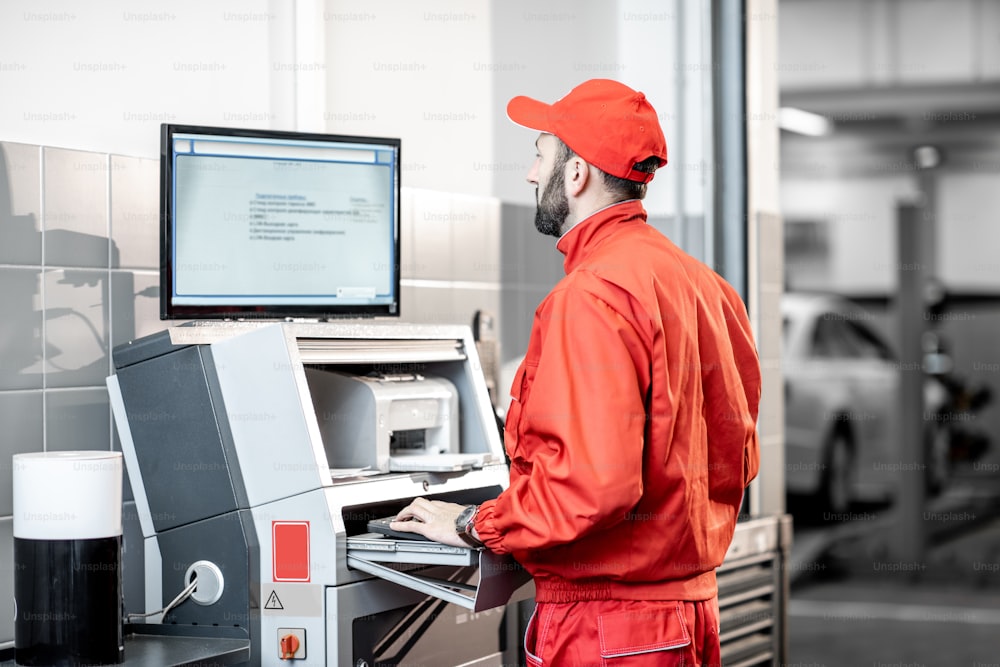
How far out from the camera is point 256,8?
289 centimetres

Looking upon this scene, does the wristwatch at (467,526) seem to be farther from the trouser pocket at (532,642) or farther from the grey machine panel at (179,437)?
the grey machine panel at (179,437)

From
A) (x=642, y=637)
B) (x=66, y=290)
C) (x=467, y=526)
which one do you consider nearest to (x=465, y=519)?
(x=467, y=526)

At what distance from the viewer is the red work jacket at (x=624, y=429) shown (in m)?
1.89

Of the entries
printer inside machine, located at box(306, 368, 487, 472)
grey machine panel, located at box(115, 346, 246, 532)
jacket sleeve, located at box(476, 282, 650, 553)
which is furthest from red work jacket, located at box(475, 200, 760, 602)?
grey machine panel, located at box(115, 346, 246, 532)

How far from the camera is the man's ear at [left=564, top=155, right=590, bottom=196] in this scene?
7.04 feet

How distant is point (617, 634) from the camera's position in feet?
6.59

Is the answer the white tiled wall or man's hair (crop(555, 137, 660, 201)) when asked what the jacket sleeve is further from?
the white tiled wall

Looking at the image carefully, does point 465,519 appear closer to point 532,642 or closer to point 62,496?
point 532,642

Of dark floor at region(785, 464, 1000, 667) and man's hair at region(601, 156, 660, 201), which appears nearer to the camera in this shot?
man's hair at region(601, 156, 660, 201)

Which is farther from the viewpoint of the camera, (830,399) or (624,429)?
(830,399)

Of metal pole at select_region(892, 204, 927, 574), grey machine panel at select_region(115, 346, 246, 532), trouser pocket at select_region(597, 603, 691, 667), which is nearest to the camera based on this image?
trouser pocket at select_region(597, 603, 691, 667)

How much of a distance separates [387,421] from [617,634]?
0.66 m

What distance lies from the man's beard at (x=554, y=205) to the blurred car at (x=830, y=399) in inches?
205

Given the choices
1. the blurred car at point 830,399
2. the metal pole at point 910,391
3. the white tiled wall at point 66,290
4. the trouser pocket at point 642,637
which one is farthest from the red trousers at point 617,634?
the blurred car at point 830,399
